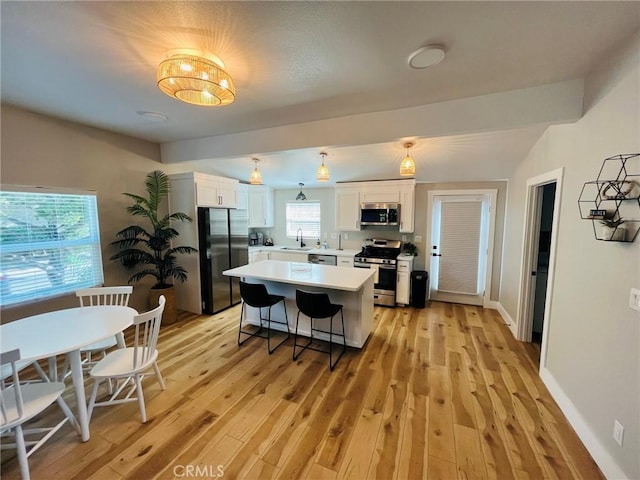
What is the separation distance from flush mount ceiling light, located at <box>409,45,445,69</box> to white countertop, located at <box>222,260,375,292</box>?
6.17 feet

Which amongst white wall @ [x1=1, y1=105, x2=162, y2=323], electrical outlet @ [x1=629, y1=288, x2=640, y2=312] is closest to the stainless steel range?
electrical outlet @ [x1=629, y1=288, x2=640, y2=312]

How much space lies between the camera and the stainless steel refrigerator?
12.9 ft

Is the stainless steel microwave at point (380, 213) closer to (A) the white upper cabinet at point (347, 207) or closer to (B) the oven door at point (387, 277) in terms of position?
(A) the white upper cabinet at point (347, 207)

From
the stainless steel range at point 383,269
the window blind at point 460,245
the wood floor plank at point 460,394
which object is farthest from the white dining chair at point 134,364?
the window blind at point 460,245

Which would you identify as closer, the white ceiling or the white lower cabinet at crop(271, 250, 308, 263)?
the white ceiling

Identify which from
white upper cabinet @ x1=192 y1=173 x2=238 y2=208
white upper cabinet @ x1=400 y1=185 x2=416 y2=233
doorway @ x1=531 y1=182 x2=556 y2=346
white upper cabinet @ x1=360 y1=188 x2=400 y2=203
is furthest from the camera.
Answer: white upper cabinet @ x1=360 y1=188 x2=400 y2=203

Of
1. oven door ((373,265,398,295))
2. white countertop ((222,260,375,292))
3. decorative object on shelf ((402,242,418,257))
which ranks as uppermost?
decorative object on shelf ((402,242,418,257))

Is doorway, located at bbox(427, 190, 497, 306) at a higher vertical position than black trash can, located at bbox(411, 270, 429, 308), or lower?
higher

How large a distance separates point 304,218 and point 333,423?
14.4 feet

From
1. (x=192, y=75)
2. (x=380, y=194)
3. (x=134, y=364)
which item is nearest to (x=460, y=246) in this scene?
(x=380, y=194)

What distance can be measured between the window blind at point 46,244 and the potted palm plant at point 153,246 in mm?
312

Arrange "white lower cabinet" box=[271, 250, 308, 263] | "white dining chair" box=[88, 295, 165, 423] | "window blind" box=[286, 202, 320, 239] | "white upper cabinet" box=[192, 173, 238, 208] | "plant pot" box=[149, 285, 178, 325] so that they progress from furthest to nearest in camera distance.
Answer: "window blind" box=[286, 202, 320, 239], "white lower cabinet" box=[271, 250, 308, 263], "white upper cabinet" box=[192, 173, 238, 208], "plant pot" box=[149, 285, 178, 325], "white dining chair" box=[88, 295, 165, 423]

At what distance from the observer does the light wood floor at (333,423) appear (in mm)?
1599

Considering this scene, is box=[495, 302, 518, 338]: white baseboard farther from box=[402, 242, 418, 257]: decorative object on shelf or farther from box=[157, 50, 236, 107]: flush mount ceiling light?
A: box=[157, 50, 236, 107]: flush mount ceiling light
